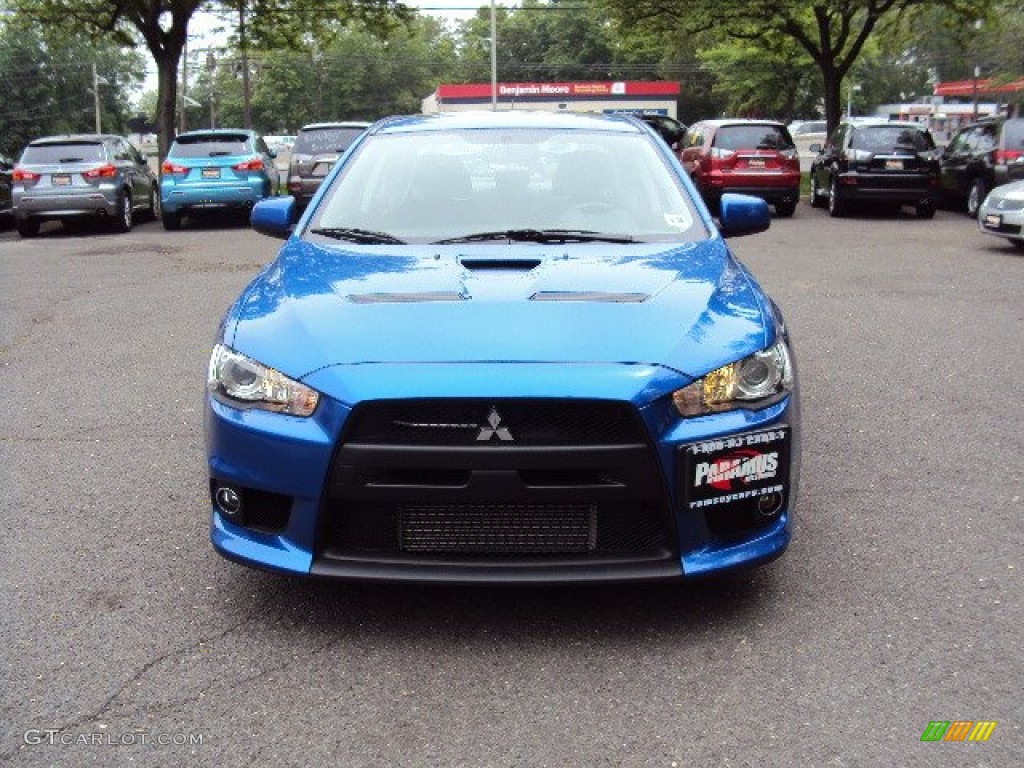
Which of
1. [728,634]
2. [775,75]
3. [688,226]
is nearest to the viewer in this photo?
[728,634]

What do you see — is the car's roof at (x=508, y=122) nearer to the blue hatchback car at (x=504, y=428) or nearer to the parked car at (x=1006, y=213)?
the blue hatchback car at (x=504, y=428)

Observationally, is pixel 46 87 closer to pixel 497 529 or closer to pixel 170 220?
pixel 170 220

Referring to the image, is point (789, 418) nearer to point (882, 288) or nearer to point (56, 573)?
point (56, 573)

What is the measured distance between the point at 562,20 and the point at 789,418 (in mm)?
106260

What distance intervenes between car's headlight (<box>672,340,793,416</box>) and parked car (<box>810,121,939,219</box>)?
16300 millimetres

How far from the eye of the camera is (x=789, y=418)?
3.64 meters

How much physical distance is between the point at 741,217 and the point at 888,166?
48.2ft

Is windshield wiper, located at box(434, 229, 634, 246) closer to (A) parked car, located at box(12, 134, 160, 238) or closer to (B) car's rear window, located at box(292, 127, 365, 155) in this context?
(A) parked car, located at box(12, 134, 160, 238)

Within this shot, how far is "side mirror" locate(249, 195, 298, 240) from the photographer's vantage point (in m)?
5.34

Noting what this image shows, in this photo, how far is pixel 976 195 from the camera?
18547 mm

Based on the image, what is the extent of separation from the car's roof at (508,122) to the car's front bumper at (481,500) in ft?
7.62

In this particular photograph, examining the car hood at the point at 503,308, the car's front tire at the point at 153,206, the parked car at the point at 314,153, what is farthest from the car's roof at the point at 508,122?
the car's front tire at the point at 153,206

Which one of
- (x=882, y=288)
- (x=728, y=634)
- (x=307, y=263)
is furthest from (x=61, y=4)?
(x=728, y=634)

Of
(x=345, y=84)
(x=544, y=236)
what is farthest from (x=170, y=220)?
(x=345, y=84)
